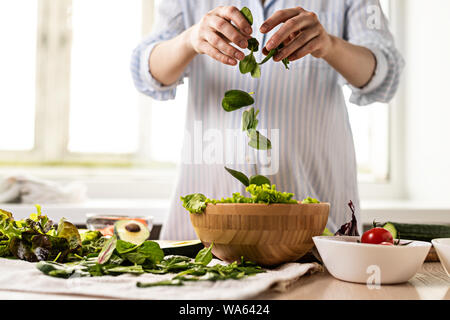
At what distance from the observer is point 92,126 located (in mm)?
2578

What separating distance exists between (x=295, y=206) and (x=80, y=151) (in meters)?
2.06

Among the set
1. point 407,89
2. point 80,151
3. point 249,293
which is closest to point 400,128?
point 407,89

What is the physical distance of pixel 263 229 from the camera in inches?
28.5

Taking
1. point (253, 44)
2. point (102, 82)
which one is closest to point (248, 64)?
point (253, 44)

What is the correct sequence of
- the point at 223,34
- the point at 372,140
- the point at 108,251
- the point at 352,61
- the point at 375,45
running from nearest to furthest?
1. the point at 108,251
2. the point at 223,34
3. the point at 352,61
4. the point at 375,45
5. the point at 372,140

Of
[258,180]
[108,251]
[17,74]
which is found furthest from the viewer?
[17,74]

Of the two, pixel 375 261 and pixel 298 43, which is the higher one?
pixel 298 43

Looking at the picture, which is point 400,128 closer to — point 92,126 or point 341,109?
point 341,109

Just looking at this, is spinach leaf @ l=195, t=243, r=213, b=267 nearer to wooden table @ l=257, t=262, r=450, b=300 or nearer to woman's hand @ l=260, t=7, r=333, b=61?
wooden table @ l=257, t=262, r=450, b=300

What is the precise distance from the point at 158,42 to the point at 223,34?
1.61ft

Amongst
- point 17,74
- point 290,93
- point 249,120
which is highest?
point 17,74

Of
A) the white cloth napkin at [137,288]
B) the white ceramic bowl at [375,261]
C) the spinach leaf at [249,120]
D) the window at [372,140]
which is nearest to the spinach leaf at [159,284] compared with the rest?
the white cloth napkin at [137,288]

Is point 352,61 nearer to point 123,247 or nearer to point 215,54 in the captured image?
point 215,54

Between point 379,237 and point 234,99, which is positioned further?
point 234,99
